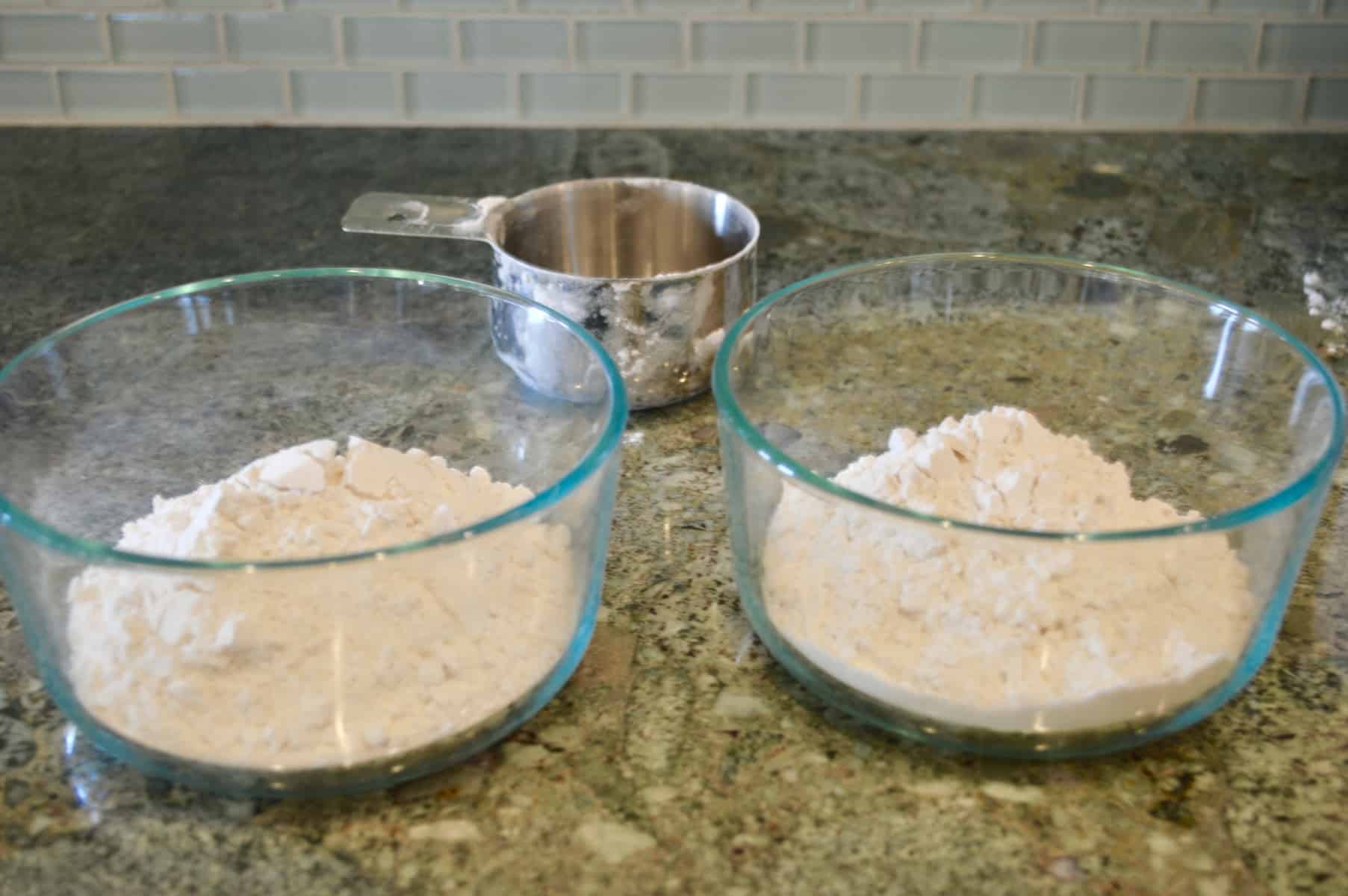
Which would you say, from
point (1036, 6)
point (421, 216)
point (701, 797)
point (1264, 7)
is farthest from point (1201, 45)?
point (701, 797)

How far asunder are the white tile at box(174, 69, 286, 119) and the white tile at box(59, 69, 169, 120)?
0.02 meters

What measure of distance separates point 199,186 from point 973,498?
3.25ft

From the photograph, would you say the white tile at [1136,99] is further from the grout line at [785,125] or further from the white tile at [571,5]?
the white tile at [571,5]

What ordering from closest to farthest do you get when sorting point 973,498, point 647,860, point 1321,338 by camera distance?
point 647,860, point 973,498, point 1321,338

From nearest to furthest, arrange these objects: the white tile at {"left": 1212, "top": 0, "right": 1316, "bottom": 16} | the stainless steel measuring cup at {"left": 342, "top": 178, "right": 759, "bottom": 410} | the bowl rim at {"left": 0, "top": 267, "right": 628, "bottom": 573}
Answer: the bowl rim at {"left": 0, "top": 267, "right": 628, "bottom": 573}, the stainless steel measuring cup at {"left": 342, "top": 178, "right": 759, "bottom": 410}, the white tile at {"left": 1212, "top": 0, "right": 1316, "bottom": 16}

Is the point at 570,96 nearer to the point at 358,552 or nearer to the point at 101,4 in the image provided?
the point at 101,4

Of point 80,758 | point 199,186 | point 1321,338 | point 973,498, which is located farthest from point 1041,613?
point 199,186

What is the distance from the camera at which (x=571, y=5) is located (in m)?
1.49

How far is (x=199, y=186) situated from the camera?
4.76 feet

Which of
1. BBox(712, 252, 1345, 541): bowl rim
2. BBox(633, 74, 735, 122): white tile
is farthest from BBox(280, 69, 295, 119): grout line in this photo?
BBox(712, 252, 1345, 541): bowl rim

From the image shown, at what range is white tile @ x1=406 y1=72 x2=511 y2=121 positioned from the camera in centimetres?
154

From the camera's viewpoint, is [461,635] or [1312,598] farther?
[1312,598]

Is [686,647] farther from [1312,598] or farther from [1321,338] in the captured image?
[1321,338]

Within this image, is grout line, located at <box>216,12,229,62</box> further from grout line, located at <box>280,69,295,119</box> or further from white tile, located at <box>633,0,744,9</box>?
white tile, located at <box>633,0,744,9</box>
